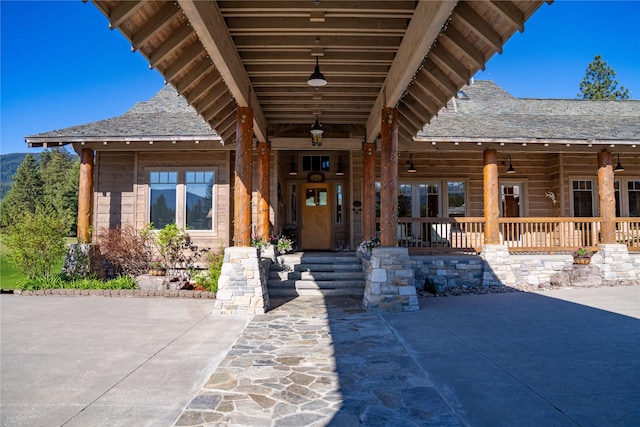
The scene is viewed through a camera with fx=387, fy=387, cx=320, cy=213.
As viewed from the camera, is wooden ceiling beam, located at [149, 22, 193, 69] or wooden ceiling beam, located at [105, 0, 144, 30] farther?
wooden ceiling beam, located at [149, 22, 193, 69]

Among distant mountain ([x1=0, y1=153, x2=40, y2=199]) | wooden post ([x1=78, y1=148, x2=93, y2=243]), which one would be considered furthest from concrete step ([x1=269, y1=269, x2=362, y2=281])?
Answer: distant mountain ([x1=0, y1=153, x2=40, y2=199])

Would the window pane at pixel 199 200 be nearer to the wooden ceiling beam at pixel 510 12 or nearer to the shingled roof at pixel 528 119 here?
the shingled roof at pixel 528 119

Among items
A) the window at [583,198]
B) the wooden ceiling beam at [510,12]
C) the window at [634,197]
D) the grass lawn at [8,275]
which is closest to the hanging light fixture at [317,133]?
the wooden ceiling beam at [510,12]

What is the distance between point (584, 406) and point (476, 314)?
3.59 metres

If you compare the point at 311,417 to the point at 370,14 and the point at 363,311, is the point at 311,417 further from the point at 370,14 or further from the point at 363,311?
the point at 370,14

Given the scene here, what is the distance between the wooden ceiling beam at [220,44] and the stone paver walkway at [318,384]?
365 centimetres

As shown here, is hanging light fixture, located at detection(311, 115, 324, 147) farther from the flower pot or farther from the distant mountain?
the distant mountain

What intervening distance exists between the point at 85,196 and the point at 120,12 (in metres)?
7.55

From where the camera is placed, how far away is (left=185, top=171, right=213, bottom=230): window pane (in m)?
11.5

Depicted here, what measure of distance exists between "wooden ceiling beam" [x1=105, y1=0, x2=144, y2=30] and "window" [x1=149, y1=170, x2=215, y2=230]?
754 cm

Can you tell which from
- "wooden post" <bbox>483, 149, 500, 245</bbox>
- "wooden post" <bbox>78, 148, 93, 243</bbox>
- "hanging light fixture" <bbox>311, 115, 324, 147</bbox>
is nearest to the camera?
"hanging light fixture" <bbox>311, 115, 324, 147</bbox>

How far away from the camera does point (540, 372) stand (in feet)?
12.1

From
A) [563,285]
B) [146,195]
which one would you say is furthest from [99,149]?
[563,285]

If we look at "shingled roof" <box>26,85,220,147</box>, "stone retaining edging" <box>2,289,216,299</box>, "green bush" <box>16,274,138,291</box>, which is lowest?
"stone retaining edging" <box>2,289,216,299</box>
